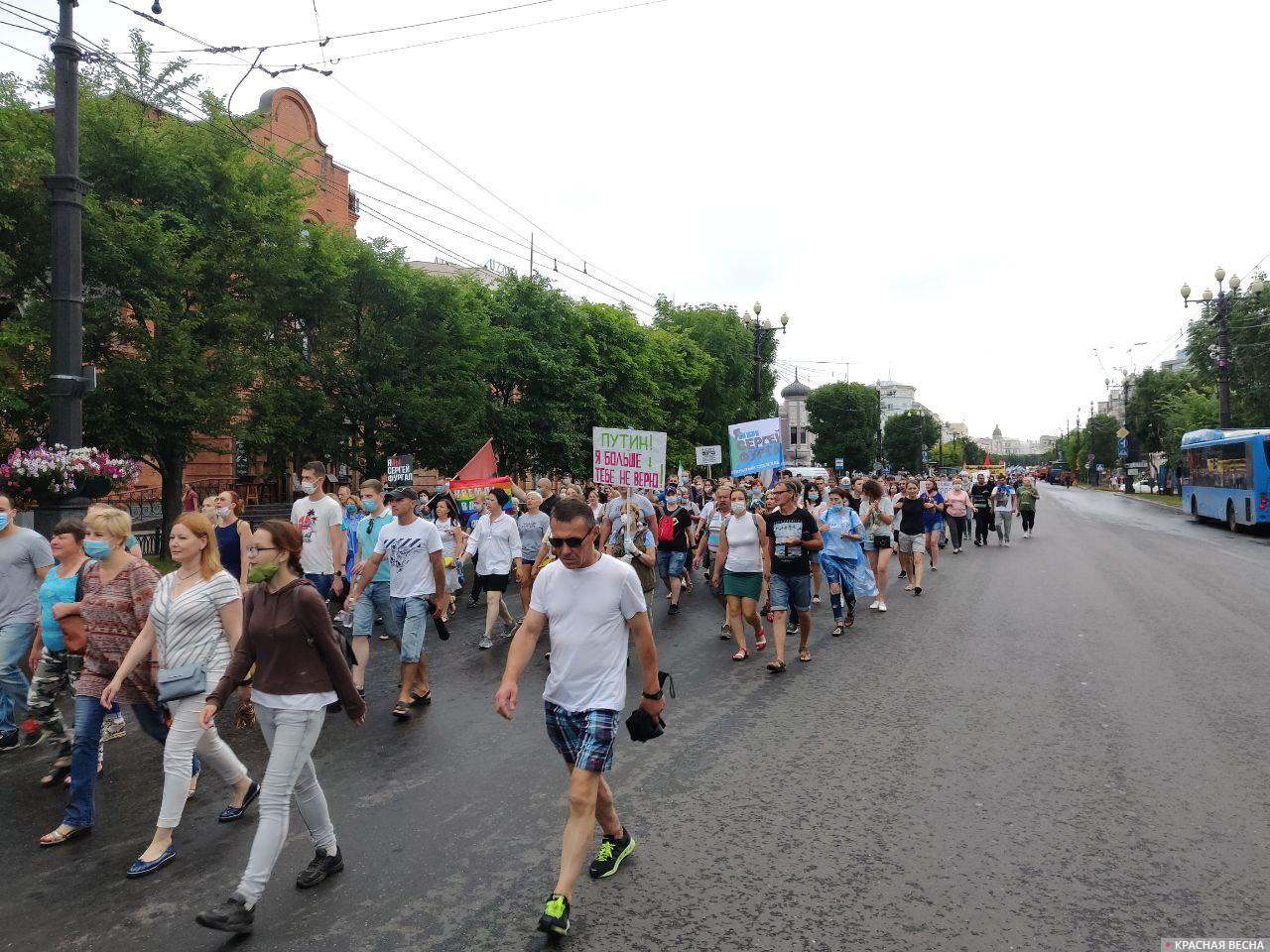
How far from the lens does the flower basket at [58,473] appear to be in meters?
8.50

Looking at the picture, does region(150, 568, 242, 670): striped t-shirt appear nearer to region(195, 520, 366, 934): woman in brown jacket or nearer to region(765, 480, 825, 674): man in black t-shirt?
region(195, 520, 366, 934): woman in brown jacket

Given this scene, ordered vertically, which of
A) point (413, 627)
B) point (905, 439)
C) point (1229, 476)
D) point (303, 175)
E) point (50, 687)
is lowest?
point (50, 687)

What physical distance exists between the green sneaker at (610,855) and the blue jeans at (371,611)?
3.55 metres

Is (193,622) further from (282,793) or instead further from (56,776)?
(56,776)

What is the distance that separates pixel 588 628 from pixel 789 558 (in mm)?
4878

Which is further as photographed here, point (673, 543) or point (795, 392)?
point (795, 392)

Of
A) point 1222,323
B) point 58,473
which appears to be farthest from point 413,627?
point 1222,323

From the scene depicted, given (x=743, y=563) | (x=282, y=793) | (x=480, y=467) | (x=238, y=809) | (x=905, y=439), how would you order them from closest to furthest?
(x=282, y=793)
(x=238, y=809)
(x=743, y=563)
(x=480, y=467)
(x=905, y=439)

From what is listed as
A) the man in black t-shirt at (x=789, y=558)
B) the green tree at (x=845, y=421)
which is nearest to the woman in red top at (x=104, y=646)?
the man in black t-shirt at (x=789, y=558)

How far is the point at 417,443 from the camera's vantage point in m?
21.8

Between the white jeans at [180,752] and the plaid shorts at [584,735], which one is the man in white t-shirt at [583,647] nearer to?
the plaid shorts at [584,735]

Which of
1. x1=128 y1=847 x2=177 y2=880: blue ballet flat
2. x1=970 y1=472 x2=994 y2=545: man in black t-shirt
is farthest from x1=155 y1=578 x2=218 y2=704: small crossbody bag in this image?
x1=970 y1=472 x2=994 y2=545: man in black t-shirt

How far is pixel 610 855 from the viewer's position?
4.15m

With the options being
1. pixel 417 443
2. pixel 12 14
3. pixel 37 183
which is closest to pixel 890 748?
pixel 12 14
